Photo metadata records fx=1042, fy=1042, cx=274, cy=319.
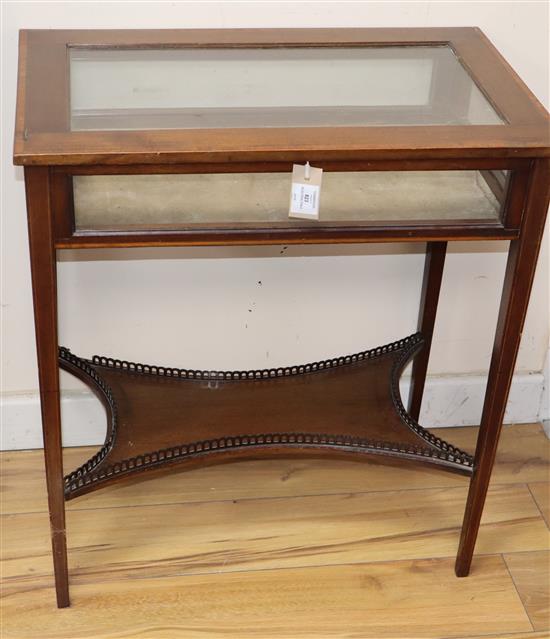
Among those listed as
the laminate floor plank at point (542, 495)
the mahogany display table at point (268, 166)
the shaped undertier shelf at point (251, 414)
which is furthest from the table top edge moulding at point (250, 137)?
the laminate floor plank at point (542, 495)

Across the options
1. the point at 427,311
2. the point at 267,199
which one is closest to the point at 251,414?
the point at 427,311

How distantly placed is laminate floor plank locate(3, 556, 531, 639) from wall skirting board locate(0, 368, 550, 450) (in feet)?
1.29

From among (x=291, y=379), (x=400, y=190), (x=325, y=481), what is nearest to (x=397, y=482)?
(x=325, y=481)

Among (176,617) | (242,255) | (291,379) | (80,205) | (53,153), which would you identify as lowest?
(176,617)

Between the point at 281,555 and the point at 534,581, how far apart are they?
19.0 inches

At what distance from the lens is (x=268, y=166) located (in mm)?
1451

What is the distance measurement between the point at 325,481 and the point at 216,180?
2.80 feet

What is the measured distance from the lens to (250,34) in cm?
178

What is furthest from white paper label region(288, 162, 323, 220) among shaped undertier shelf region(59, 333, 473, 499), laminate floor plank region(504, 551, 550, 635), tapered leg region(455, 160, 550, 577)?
laminate floor plank region(504, 551, 550, 635)

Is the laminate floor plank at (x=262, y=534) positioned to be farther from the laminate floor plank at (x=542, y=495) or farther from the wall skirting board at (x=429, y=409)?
the wall skirting board at (x=429, y=409)

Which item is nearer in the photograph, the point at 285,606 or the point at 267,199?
the point at 267,199

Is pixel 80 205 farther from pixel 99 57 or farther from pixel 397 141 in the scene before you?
pixel 397 141

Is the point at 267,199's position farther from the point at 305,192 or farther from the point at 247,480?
the point at 247,480

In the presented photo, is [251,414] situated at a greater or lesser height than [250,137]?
lesser
